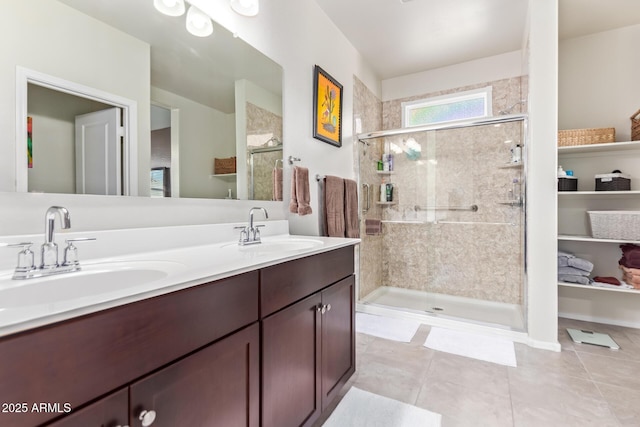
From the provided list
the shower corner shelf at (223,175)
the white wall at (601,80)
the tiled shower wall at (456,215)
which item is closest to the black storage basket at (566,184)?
the tiled shower wall at (456,215)

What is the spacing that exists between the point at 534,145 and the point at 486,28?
1255mm

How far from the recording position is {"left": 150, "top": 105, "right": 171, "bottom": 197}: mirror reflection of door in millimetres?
1324

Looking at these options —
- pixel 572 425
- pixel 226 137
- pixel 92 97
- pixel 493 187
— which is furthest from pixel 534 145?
pixel 92 97

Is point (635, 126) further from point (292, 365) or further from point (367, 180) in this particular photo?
point (292, 365)

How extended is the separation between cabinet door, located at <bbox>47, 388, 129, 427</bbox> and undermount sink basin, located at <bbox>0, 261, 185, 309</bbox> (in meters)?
0.27

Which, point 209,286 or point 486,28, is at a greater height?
point 486,28

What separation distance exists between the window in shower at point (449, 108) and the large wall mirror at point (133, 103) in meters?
2.33

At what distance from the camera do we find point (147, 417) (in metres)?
0.70

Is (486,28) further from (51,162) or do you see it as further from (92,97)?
(51,162)

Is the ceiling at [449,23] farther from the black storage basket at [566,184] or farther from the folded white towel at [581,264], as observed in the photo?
the folded white towel at [581,264]

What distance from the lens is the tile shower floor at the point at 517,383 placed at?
1522 millimetres

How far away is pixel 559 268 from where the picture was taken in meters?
2.49

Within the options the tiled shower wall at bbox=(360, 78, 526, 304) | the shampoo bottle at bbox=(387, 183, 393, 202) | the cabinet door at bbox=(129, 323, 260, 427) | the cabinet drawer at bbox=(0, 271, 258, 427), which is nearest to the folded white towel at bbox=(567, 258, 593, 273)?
the tiled shower wall at bbox=(360, 78, 526, 304)

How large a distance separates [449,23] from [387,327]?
2.69m
